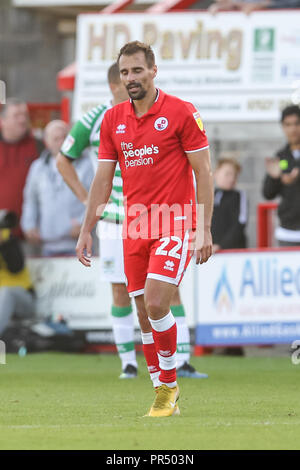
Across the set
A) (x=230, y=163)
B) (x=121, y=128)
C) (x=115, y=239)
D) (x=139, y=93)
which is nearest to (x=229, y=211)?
(x=230, y=163)

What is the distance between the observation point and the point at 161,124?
8.09 meters

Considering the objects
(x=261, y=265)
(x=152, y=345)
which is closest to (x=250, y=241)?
(x=261, y=265)

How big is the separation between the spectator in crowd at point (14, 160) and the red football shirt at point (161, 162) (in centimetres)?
778

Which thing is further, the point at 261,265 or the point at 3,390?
the point at 261,265

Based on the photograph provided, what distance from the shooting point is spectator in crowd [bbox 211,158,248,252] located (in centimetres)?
1430

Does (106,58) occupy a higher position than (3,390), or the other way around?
(106,58)

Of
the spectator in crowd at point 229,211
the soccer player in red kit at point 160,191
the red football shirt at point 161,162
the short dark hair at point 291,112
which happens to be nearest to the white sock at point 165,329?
the soccer player in red kit at point 160,191

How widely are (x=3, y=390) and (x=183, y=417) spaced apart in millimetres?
2871

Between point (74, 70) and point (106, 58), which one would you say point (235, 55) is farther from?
point (74, 70)

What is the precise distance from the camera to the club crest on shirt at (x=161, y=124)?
809 centimetres

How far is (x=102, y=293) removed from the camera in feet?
48.6

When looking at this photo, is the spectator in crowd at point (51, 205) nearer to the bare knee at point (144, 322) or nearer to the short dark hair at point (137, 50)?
the bare knee at point (144, 322)

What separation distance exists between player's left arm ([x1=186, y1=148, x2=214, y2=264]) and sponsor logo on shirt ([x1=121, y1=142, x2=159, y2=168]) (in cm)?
24

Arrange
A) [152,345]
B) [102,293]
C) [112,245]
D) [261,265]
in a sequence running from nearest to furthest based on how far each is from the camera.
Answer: [152,345]
[112,245]
[261,265]
[102,293]
